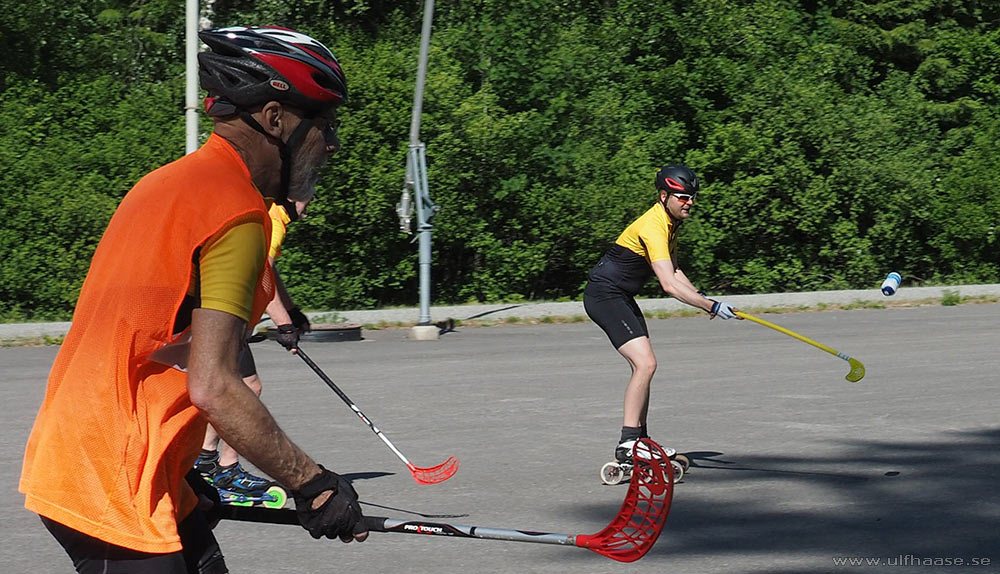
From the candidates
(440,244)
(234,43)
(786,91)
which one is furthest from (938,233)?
(234,43)

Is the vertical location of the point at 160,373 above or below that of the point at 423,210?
above

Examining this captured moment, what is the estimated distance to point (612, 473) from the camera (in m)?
7.39

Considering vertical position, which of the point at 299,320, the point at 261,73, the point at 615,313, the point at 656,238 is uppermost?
the point at 261,73

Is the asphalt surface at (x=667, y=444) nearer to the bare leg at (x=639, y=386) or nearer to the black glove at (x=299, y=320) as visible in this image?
the bare leg at (x=639, y=386)

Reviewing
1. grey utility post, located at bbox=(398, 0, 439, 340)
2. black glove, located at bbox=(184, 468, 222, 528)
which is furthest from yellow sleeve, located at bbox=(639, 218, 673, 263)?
grey utility post, located at bbox=(398, 0, 439, 340)

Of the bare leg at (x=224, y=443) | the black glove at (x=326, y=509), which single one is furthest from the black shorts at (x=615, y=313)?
the black glove at (x=326, y=509)

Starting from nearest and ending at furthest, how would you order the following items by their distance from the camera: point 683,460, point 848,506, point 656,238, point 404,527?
point 404,527 → point 848,506 → point 683,460 → point 656,238

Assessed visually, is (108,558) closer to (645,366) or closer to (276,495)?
(276,495)

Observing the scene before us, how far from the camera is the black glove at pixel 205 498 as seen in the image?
293 cm

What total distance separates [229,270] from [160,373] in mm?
264

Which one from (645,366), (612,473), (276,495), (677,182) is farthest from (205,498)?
(677,182)

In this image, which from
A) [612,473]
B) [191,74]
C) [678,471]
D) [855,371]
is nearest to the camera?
[612,473]

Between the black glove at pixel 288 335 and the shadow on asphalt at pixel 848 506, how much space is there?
181 cm

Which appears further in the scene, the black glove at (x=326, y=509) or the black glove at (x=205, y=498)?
the black glove at (x=205, y=498)
